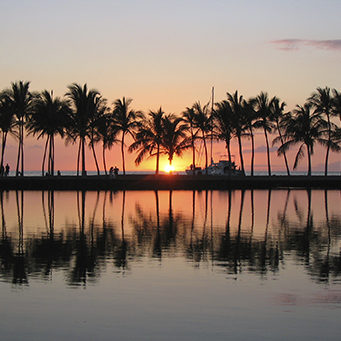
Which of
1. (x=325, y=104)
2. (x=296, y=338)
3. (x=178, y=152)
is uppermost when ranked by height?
(x=325, y=104)

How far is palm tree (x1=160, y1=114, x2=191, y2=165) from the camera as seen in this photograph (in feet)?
228

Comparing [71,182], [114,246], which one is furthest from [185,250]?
[71,182]

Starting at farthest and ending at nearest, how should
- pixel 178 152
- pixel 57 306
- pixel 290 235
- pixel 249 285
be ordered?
pixel 178 152
pixel 290 235
pixel 249 285
pixel 57 306

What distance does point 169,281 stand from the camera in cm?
1275

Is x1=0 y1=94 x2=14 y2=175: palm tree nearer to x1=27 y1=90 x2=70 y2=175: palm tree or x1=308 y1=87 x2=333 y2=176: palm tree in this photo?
x1=27 y1=90 x2=70 y2=175: palm tree

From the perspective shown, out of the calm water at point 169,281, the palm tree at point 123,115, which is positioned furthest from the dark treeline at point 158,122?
the calm water at point 169,281

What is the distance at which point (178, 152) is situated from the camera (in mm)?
70250

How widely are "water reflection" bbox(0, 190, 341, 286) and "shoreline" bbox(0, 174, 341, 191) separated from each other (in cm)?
2472

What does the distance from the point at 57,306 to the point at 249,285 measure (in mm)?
3949

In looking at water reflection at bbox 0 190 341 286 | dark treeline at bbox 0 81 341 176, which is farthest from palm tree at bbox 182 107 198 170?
water reflection at bbox 0 190 341 286

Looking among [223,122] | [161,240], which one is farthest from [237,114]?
[161,240]

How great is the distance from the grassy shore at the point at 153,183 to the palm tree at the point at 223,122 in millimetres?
5638

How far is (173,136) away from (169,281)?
57336mm

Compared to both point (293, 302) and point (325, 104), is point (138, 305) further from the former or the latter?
point (325, 104)
